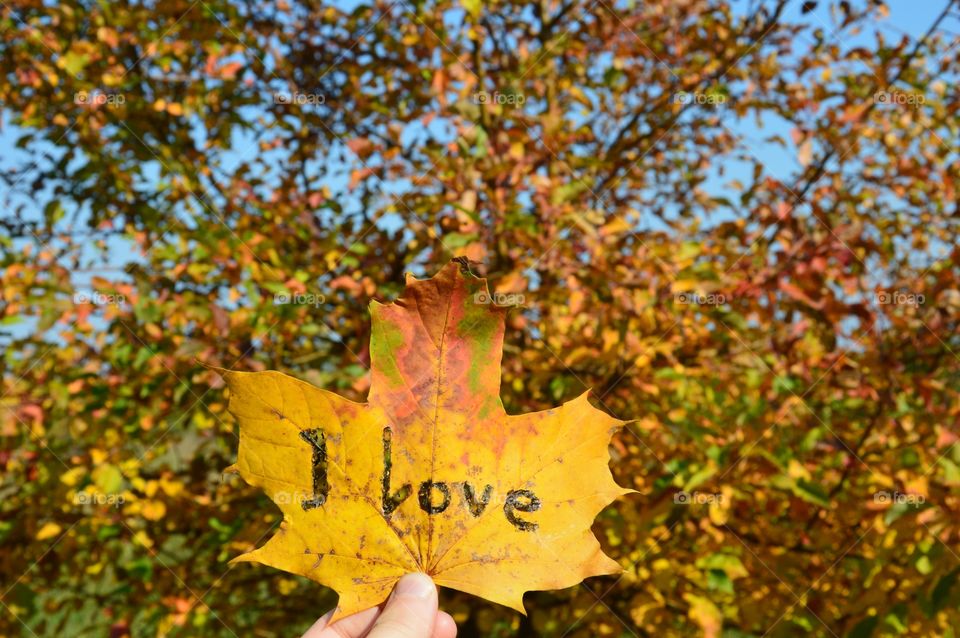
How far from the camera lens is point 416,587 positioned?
1000 millimetres

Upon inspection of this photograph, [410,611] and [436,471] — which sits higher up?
[436,471]

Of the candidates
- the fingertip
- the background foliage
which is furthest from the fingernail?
the background foliage

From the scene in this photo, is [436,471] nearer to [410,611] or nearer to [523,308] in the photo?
[410,611]

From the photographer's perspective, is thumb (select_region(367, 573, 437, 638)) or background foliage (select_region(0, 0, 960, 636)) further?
background foliage (select_region(0, 0, 960, 636))

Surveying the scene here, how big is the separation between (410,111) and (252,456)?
2920 millimetres

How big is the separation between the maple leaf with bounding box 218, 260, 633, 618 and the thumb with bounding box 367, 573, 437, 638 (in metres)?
0.02

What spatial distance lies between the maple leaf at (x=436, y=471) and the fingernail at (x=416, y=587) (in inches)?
0.7

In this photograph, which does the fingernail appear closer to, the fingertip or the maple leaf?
the maple leaf

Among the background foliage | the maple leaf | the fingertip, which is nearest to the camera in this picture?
the maple leaf

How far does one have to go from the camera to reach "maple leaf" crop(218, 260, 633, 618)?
0.96 meters

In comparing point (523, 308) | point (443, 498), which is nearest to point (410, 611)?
point (443, 498)

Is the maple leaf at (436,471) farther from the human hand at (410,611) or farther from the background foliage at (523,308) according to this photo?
the background foliage at (523,308)

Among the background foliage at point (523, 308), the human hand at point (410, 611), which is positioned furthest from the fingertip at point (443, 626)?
the background foliage at point (523, 308)

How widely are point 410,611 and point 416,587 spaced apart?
0.03 meters
